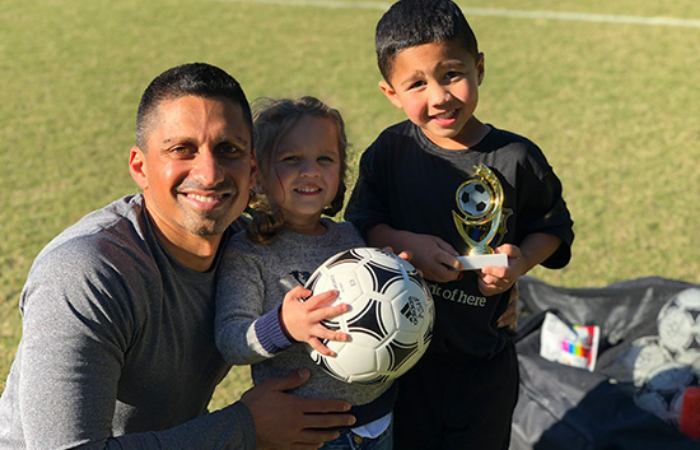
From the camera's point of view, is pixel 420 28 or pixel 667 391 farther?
pixel 667 391

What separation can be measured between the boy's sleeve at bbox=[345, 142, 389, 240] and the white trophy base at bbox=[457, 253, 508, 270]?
41 cm

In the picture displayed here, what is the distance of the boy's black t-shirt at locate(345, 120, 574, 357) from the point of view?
108 inches

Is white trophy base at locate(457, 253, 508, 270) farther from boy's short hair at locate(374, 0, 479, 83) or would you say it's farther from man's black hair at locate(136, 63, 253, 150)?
man's black hair at locate(136, 63, 253, 150)

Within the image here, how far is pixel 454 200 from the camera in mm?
2760

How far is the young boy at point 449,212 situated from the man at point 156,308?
55cm

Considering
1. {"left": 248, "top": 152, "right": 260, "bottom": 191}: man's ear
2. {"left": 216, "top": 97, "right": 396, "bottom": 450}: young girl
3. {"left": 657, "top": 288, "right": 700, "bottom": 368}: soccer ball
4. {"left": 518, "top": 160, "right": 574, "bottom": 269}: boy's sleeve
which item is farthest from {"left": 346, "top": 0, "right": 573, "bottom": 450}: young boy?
{"left": 657, "top": 288, "right": 700, "bottom": 368}: soccer ball

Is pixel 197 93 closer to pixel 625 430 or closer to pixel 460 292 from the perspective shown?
pixel 460 292

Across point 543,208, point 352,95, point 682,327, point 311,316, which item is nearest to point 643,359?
point 682,327

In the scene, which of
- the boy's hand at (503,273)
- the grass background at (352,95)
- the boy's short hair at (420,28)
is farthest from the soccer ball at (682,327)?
the boy's short hair at (420,28)

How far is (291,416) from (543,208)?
3.84 feet

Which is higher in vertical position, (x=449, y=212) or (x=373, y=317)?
(x=449, y=212)

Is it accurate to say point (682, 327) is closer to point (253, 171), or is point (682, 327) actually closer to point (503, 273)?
point (503, 273)

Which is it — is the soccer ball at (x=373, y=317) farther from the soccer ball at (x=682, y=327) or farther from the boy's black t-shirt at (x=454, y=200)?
the soccer ball at (x=682, y=327)

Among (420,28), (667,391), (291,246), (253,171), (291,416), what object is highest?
(420,28)
